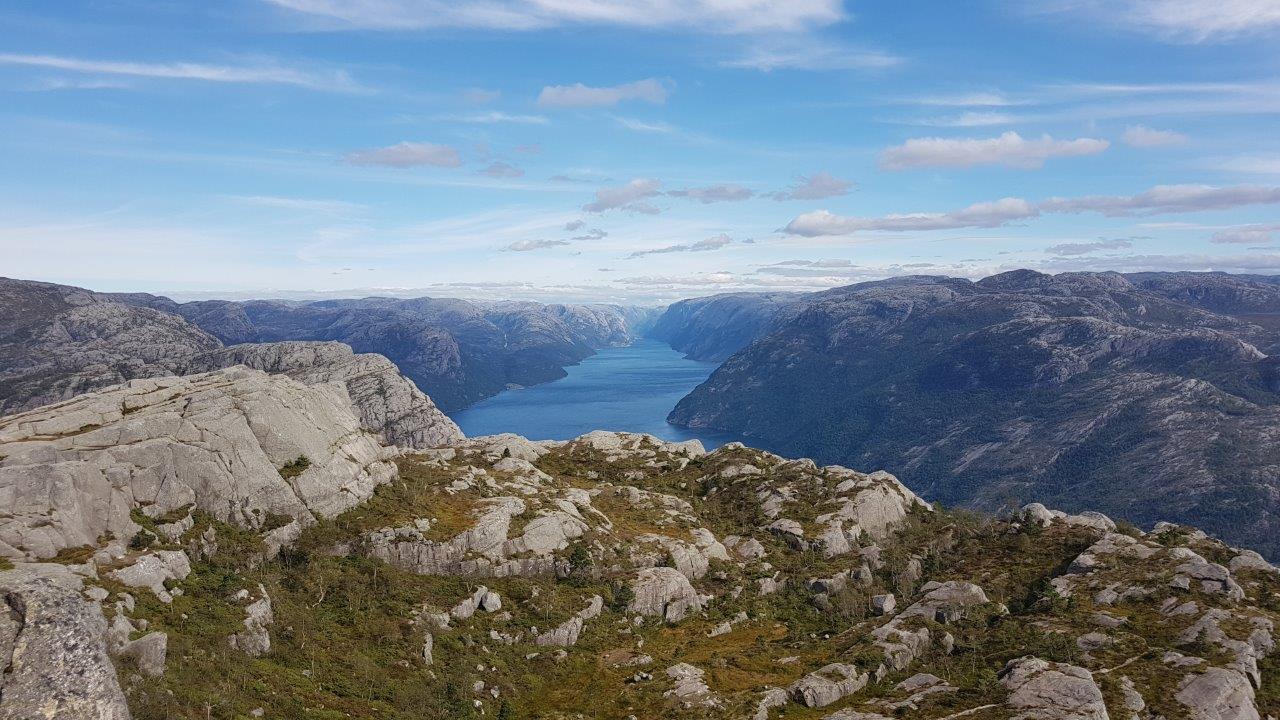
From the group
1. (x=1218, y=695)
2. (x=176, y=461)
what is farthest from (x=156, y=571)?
(x=1218, y=695)

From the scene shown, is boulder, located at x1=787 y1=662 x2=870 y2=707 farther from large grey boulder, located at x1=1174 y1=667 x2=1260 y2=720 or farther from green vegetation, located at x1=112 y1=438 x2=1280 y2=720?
large grey boulder, located at x1=1174 y1=667 x2=1260 y2=720

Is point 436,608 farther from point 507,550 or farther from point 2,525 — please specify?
point 2,525

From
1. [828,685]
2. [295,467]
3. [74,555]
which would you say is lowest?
[828,685]

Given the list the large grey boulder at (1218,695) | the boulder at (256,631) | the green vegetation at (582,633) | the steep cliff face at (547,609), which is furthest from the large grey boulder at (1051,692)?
the boulder at (256,631)

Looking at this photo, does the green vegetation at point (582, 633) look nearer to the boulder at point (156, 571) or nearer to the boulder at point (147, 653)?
the boulder at point (147, 653)

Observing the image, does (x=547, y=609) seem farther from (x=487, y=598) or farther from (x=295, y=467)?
(x=295, y=467)

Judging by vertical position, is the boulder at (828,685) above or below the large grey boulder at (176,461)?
below
